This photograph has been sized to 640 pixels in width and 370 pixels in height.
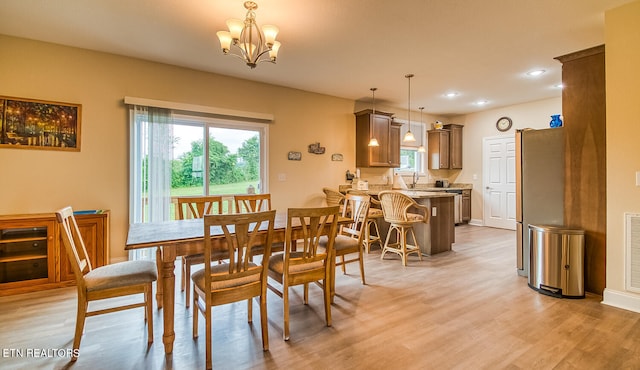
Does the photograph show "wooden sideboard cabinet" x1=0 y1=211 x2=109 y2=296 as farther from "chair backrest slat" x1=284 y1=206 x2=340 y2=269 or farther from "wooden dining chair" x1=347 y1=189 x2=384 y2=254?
"wooden dining chair" x1=347 y1=189 x2=384 y2=254

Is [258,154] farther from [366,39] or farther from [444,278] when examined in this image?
[444,278]

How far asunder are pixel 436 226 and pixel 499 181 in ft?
10.4

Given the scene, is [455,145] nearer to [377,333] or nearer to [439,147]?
[439,147]

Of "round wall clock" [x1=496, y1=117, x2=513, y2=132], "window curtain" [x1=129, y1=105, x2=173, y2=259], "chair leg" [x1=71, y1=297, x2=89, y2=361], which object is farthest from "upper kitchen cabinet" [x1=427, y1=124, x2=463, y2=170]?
"chair leg" [x1=71, y1=297, x2=89, y2=361]

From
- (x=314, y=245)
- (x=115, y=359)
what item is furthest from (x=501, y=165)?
(x=115, y=359)

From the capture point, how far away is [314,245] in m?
2.21

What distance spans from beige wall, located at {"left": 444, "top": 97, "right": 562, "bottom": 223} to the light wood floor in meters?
4.18

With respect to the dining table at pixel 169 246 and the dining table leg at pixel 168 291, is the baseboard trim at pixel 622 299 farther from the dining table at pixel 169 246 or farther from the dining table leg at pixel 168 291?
the dining table leg at pixel 168 291

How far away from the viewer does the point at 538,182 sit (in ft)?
10.5

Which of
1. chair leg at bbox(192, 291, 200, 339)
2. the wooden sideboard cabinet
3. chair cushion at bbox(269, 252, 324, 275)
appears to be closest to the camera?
chair leg at bbox(192, 291, 200, 339)

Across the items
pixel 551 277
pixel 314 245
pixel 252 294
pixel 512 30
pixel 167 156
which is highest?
pixel 512 30

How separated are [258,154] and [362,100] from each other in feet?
7.97

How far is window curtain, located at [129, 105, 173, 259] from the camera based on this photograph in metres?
3.62

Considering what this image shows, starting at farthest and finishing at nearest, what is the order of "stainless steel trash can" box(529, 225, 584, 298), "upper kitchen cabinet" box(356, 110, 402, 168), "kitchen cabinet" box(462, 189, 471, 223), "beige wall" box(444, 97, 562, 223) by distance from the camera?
"kitchen cabinet" box(462, 189, 471, 223)
"beige wall" box(444, 97, 562, 223)
"upper kitchen cabinet" box(356, 110, 402, 168)
"stainless steel trash can" box(529, 225, 584, 298)
